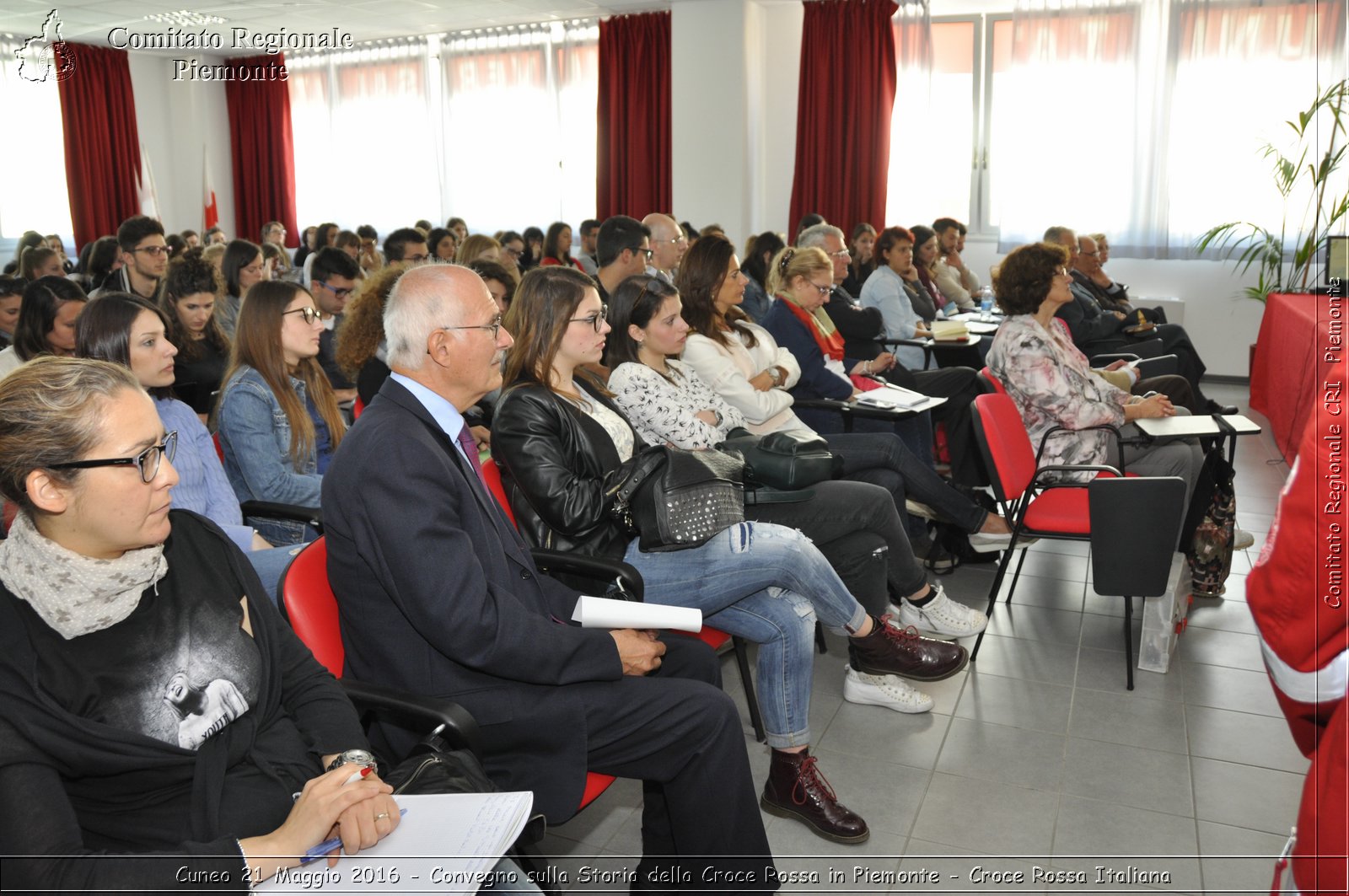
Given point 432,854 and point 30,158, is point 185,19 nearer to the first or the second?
point 30,158

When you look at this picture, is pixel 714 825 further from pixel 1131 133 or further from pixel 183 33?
pixel 183 33

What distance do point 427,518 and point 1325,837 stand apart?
131cm

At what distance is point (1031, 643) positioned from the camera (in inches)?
128

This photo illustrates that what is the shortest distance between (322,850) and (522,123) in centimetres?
985

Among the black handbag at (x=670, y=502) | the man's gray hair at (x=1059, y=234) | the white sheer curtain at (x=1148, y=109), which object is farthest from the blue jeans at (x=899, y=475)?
the white sheer curtain at (x=1148, y=109)

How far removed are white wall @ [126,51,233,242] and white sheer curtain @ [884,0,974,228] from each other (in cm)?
755

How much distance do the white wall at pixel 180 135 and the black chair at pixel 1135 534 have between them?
1108 centimetres

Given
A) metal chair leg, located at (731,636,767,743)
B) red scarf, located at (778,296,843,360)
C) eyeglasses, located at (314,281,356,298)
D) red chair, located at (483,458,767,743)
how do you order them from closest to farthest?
red chair, located at (483,458,767,743) → metal chair leg, located at (731,636,767,743) → red scarf, located at (778,296,843,360) → eyeglasses, located at (314,281,356,298)

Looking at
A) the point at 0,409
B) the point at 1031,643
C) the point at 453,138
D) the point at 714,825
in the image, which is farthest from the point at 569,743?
the point at 453,138

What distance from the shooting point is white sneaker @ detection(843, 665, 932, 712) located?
2768 mm

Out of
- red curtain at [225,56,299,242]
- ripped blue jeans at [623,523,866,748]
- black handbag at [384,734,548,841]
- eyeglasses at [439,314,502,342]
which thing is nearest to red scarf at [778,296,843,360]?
ripped blue jeans at [623,523,866,748]

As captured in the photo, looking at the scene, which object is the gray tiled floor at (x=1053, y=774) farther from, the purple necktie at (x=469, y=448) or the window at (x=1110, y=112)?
the window at (x=1110, y=112)

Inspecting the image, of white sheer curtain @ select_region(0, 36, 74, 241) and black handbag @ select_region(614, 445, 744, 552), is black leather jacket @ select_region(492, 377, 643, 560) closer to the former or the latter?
black handbag @ select_region(614, 445, 744, 552)

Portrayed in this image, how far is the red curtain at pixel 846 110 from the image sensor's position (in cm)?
862
